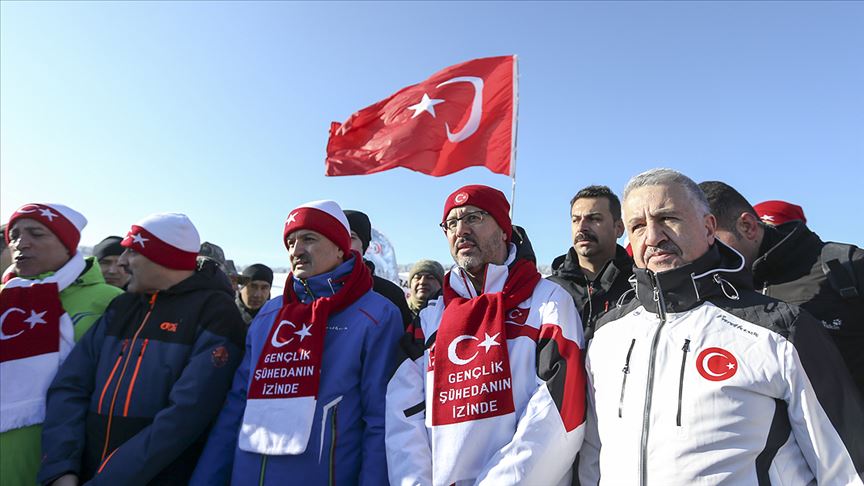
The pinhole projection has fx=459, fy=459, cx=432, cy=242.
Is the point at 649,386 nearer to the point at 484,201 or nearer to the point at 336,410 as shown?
the point at 484,201

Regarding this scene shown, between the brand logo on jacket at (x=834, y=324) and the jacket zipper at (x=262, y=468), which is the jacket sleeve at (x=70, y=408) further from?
Result: the brand logo on jacket at (x=834, y=324)

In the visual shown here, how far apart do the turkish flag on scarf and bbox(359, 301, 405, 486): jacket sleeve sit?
407cm

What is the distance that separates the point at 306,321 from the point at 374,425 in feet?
2.50

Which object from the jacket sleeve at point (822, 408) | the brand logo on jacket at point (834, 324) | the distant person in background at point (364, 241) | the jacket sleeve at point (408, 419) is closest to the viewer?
the jacket sleeve at point (822, 408)

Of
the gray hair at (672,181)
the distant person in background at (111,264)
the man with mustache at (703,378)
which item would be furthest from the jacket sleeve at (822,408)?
the distant person in background at (111,264)

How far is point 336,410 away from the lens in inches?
103

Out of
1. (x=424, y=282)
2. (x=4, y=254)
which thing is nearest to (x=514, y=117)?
(x=424, y=282)

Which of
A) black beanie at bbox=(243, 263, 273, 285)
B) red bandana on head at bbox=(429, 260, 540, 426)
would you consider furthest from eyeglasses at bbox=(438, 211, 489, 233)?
black beanie at bbox=(243, 263, 273, 285)

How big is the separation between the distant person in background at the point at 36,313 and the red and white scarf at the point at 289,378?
63.9 inches

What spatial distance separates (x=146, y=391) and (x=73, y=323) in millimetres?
1097

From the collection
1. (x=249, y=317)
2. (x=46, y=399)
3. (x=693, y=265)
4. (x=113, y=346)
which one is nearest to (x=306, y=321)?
(x=113, y=346)

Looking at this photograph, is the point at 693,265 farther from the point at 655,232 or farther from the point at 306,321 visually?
the point at 306,321

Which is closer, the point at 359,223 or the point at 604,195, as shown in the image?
the point at 604,195

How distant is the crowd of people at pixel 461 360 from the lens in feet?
6.07
